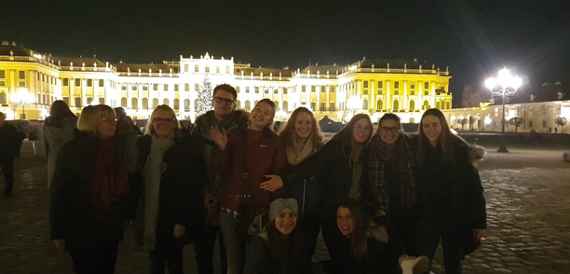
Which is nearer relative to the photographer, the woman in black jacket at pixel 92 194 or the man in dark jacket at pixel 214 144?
the woman in black jacket at pixel 92 194

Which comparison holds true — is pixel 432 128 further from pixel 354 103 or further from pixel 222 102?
pixel 354 103

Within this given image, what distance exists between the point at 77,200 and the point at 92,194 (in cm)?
12

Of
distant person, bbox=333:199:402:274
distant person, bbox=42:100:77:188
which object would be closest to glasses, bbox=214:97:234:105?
distant person, bbox=333:199:402:274

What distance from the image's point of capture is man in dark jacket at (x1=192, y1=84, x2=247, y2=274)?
13.7 feet

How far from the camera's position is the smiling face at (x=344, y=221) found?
165 inches

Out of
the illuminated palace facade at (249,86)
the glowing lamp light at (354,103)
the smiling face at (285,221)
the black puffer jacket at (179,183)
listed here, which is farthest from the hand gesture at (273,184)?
the illuminated palace facade at (249,86)

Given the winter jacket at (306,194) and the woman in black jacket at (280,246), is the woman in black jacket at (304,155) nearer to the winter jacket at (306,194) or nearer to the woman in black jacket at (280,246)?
the winter jacket at (306,194)

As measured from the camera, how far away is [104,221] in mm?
3664

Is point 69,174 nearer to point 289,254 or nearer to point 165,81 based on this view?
point 289,254

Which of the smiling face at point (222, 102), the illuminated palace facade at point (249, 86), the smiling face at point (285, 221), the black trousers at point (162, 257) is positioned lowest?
the black trousers at point (162, 257)

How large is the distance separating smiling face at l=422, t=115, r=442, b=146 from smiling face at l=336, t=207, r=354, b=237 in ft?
3.85

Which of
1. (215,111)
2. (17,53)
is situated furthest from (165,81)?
(215,111)

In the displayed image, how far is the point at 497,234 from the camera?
7586 millimetres

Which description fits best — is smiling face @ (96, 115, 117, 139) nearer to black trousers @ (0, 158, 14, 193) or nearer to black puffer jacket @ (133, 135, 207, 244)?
black puffer jacket @ (133, 135, 207, 244)
